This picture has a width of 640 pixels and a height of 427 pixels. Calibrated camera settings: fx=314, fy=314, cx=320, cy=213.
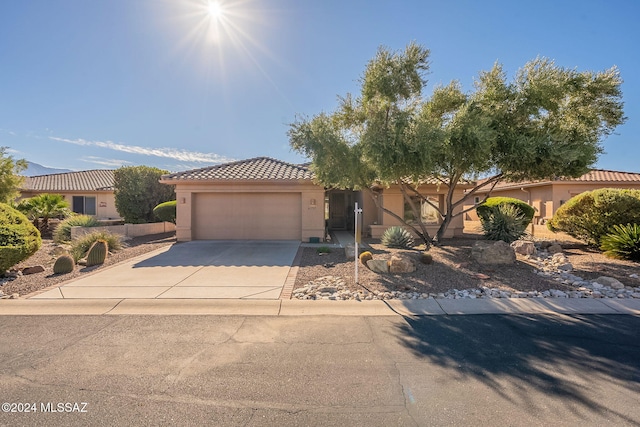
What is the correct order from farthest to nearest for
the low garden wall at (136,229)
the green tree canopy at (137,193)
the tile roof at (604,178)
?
the tile roof at (604,178), the green tree canopy at (137,193), the low garden wall at (136,229)

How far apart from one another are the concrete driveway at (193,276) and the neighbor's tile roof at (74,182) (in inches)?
667

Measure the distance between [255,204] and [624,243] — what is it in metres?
13.0

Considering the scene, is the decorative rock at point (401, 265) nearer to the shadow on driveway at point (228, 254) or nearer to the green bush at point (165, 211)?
the shadow on driveway at point (228, 254)

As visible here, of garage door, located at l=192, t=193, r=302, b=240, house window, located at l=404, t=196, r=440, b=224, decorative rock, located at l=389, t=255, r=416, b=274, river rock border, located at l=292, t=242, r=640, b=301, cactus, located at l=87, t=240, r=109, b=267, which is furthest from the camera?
house window, located at l=404, t=196, r=440, b=224

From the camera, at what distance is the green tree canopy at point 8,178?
1492cm

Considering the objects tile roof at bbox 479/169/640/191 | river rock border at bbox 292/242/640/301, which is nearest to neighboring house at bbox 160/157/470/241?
river rock border at bbox 292/242/640/301

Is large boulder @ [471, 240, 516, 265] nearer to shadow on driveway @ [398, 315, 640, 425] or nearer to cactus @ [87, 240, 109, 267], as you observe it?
shadow on driveway @ [398, 315, 640, 425]

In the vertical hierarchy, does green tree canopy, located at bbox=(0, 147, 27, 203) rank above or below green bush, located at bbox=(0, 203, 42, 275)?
above

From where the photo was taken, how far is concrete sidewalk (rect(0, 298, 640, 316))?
5.51 m

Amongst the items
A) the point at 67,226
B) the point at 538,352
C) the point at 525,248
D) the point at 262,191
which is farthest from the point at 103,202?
the point at 538,352

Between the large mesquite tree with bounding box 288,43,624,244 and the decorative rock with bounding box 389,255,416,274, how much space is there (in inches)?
93.9

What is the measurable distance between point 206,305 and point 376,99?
7.32 metres

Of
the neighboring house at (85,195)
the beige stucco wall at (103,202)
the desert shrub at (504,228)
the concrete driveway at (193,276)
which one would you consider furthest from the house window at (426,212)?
the beige stucco wall at (103,202)

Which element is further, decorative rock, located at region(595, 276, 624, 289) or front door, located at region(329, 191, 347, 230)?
front door, located at region(329, 191, 347, 230)
